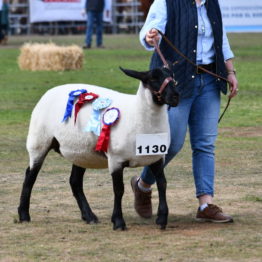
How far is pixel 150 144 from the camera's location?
848 cm

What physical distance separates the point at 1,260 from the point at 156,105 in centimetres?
185

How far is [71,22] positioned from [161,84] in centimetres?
4054

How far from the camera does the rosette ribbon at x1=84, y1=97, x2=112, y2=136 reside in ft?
28.6

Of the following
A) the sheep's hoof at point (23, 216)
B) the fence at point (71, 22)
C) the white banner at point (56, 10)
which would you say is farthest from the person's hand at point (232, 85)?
the fence at point (71, 22)

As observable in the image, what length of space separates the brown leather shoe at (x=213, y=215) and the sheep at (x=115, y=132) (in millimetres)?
579

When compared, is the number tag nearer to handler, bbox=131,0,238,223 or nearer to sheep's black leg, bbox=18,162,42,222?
handler, bbox=131,0,238,223

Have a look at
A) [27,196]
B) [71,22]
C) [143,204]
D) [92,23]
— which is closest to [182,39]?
[143,204]

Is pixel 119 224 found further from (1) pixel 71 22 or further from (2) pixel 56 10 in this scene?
(1) pixel 71 22

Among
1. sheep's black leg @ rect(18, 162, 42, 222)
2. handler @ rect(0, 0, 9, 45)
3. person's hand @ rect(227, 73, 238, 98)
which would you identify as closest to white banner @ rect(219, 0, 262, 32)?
handler @ rect(0, 0, 9, 45)

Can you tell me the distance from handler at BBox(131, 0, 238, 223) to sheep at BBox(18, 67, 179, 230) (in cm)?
44

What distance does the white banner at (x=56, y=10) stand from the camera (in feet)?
152

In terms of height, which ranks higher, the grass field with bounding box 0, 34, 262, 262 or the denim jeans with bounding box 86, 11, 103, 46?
the grass field with bounding box 0, 34, 262, 262

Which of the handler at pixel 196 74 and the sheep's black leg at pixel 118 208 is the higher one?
the handler at pixel 196 74

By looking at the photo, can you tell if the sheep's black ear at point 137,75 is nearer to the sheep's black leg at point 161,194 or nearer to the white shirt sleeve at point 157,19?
the white shirt sleeve at point 157,19
